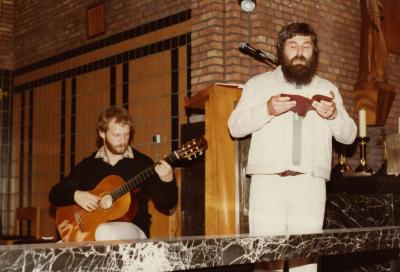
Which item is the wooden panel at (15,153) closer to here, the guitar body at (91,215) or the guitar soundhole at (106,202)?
the guitar body at (91,215)

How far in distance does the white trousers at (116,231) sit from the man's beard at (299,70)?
4.04ft

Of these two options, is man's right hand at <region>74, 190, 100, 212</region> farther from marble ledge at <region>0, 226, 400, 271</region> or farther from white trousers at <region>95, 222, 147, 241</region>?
marble ledge at <region>0, 226, 400, 271</region>

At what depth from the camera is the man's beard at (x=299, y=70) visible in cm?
295

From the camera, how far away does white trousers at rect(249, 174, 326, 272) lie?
9.30ft

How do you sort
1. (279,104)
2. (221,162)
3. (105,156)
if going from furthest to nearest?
(105,156)
(221,162)
(279,104)

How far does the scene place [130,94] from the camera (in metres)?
5.85

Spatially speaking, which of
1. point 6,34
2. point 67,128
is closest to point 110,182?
Result: point 67,128

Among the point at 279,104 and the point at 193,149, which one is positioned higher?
the point at 279,104

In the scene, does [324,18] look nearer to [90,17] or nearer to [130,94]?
[130,94]

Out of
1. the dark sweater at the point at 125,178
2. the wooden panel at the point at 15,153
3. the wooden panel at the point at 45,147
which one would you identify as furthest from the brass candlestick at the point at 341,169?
the wooden panel at the point at 15,153

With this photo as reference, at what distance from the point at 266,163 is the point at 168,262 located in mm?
1187

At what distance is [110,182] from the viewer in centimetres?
368

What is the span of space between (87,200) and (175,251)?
1.85 meters

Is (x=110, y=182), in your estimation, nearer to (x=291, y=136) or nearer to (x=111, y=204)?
(x=111, y=204)
